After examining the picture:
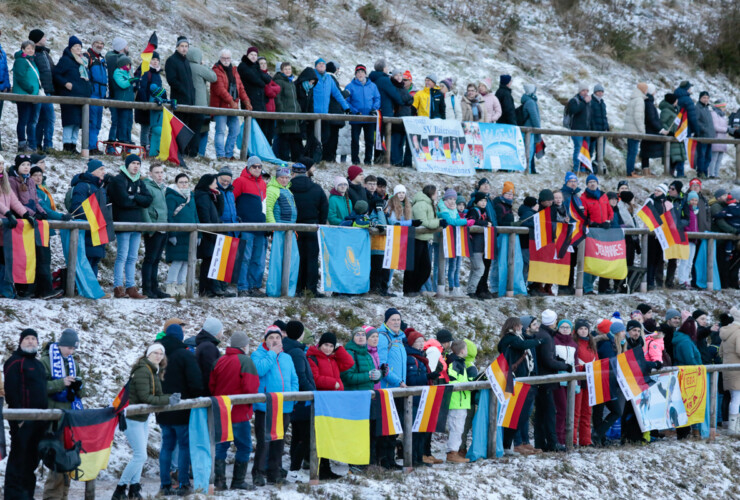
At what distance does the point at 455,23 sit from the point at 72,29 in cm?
1197

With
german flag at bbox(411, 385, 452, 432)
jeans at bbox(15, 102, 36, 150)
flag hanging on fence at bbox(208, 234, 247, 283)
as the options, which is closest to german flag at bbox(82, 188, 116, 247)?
flag hanging on fence at bbox(208, 234, 247, 283)

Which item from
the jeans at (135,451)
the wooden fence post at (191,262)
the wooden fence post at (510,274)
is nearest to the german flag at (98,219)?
the wooden fence post at (191,262)

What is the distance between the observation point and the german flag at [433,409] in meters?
14.0

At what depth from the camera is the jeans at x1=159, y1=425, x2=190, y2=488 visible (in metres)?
12.1

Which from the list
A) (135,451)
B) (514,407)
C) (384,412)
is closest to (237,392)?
(135,451)

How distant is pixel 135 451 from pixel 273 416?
1574 millimetres

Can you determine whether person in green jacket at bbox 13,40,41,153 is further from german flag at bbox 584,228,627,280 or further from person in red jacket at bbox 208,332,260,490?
german flag at bbox 584,228,627,280

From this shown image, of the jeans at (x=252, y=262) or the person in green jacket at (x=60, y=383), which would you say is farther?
the jeans at (x=252, y=262)

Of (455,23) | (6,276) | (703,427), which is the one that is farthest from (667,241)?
(455,23)

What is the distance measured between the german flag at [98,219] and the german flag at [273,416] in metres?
3.64

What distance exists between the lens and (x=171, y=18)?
26.2 metres

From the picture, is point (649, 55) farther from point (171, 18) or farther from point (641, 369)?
point (641, 369)

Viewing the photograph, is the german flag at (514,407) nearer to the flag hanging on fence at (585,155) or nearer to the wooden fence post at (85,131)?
the wooden fence post at (85,131)

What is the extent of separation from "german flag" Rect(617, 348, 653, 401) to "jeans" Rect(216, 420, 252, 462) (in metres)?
5.71
